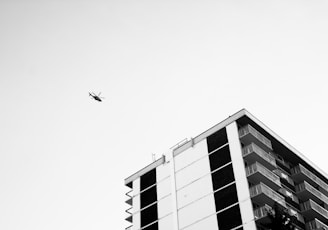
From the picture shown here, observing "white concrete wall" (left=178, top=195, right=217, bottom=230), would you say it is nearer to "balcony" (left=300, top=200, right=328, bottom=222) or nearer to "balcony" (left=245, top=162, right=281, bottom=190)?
"balcony" (left=245, top=162, right=281, bottom=190)

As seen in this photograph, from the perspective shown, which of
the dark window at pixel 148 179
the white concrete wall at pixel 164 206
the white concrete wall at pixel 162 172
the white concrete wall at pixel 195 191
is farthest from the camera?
the dark window at pixel 148 179

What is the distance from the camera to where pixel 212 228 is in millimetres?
51781

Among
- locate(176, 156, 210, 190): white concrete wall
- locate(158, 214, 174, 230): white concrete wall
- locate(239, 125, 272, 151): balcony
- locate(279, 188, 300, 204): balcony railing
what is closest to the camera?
locate(239, 125, 272, 151): balcony

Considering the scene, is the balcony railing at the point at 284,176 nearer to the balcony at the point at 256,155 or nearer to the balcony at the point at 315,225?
the balcony at the point at 256,155

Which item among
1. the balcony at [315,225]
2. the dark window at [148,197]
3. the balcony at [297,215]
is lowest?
the balcony at [315,225]

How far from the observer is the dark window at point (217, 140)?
57.5 meters

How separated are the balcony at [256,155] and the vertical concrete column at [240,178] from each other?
790mm

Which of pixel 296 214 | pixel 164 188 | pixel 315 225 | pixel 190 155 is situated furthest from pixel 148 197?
pixel 315 225

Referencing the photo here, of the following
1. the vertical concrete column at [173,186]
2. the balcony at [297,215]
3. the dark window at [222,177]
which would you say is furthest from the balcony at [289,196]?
the vertical concrete column at [173,186]

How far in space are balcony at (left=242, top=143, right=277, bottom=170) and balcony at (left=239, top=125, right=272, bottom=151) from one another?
4.82 feet

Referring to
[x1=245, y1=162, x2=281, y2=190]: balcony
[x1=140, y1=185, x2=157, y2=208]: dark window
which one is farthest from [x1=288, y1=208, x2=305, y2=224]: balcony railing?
[x1=140, y1=185, x2=157, y2=208]: dark window

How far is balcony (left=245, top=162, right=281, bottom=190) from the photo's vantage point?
52.1m

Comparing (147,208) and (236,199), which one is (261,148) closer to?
(236,199)

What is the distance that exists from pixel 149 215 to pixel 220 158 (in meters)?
12.2
